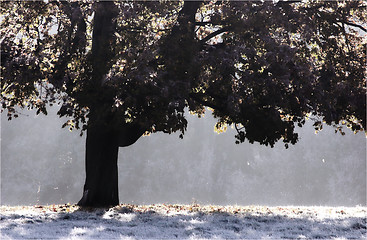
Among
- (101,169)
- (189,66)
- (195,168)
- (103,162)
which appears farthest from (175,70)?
(195,168)

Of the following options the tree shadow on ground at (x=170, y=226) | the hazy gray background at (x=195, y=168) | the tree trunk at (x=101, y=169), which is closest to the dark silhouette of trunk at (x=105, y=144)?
the tree trunk at (x=101, y=169)

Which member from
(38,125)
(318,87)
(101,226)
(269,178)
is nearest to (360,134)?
(269,178)

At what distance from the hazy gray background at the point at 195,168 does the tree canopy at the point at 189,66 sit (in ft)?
164

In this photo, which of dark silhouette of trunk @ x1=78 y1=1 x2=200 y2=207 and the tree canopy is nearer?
the tree canopy

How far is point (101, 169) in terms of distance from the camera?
17062mm

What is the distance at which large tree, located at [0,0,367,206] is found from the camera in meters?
14.5

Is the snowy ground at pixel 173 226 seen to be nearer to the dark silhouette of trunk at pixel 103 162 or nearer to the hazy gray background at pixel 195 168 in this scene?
the dark silhouette of trunk at pixel 103 162

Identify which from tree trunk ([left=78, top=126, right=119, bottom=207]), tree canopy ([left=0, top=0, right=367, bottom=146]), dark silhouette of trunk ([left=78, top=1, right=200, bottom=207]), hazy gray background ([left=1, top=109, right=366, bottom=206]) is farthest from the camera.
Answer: hazy gray background ([left=1, top=109, right=366, bottom=206])

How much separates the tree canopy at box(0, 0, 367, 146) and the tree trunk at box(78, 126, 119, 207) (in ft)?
5.52

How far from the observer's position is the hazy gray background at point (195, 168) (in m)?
65.8

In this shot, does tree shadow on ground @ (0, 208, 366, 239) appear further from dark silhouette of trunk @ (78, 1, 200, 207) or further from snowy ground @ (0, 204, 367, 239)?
dark silhouette of trunk @ (78, 1, 200, 207)

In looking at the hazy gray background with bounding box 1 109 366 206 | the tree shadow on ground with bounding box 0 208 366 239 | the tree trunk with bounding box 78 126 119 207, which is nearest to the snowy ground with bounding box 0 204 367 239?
the tree shadow on ground with bounding box 0 208 366 239

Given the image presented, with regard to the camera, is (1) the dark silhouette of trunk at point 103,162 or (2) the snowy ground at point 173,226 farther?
(1) the dark silhouette of trunk at point 103,162

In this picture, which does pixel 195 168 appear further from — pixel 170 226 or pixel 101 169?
pixel 170 226
